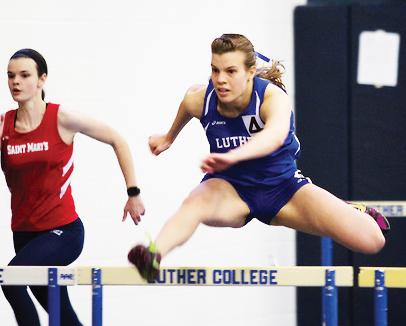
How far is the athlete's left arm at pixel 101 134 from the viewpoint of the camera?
14.8 ft

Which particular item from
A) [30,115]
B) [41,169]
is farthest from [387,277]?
[30,115]

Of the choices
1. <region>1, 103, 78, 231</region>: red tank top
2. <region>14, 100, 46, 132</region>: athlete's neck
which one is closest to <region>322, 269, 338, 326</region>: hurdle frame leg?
<region>1, 103, 78, 231</region>: red tank top

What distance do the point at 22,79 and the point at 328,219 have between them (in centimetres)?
137

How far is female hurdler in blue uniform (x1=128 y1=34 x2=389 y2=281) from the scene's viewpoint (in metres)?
4.07

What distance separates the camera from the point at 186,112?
439cm

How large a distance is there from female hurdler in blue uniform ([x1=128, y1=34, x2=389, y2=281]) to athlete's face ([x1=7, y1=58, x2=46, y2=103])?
0.68m

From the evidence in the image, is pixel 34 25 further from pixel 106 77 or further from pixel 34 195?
pixel 34 195

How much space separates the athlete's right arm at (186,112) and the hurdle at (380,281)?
2.96ft

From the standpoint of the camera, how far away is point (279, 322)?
6.61 m

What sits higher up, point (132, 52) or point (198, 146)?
point (132, 52)

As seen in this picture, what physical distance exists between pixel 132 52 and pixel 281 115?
2198 mm

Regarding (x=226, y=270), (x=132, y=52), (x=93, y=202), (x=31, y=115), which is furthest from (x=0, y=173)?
(x=226, y=270)

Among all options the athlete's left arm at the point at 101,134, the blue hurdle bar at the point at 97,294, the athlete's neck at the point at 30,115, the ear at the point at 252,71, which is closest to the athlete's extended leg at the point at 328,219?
the ear at the point at 252,71

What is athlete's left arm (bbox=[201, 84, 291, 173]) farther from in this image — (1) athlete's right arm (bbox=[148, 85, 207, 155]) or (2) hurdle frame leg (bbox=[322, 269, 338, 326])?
(2) hurdle frame leg (bbox=[322, 269, 338, 326])
